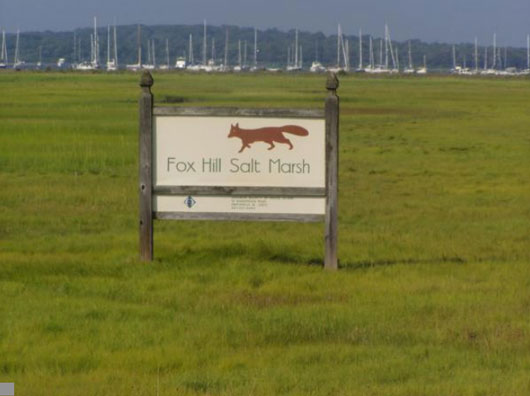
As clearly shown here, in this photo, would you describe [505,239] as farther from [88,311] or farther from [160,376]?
[160,376]

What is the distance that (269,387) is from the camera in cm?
841

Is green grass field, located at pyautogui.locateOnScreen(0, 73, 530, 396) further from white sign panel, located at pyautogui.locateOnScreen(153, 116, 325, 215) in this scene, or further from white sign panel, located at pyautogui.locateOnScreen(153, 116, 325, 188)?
white sign panel, located at pyautogui.locateOnScreen(153, 116, 325, 188)

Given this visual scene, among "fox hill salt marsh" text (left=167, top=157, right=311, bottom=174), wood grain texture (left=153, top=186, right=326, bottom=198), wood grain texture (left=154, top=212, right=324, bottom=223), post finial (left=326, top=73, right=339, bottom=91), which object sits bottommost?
wood grain texture (left=154, top=212, right=324, bottom=223)

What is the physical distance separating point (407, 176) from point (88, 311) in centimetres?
1689

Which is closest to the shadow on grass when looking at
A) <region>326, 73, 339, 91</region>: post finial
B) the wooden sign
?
the wooden sign

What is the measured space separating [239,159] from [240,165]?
0.07m

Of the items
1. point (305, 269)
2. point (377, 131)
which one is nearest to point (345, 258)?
point (305, 269)

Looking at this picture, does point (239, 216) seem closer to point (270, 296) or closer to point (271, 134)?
point (271, 134)

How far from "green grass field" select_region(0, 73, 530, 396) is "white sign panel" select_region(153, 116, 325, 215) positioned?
717 millimetres

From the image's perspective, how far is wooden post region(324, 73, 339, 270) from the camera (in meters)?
13.8

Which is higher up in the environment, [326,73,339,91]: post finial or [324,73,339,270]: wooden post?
[326,73,339,91]: post finial

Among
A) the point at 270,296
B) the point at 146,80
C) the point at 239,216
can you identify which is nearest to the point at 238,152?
the point at 239,216

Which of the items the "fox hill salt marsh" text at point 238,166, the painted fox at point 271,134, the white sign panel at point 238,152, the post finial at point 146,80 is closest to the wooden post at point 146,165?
the post finial at point 146,80

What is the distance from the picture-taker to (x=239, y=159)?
551 inches
